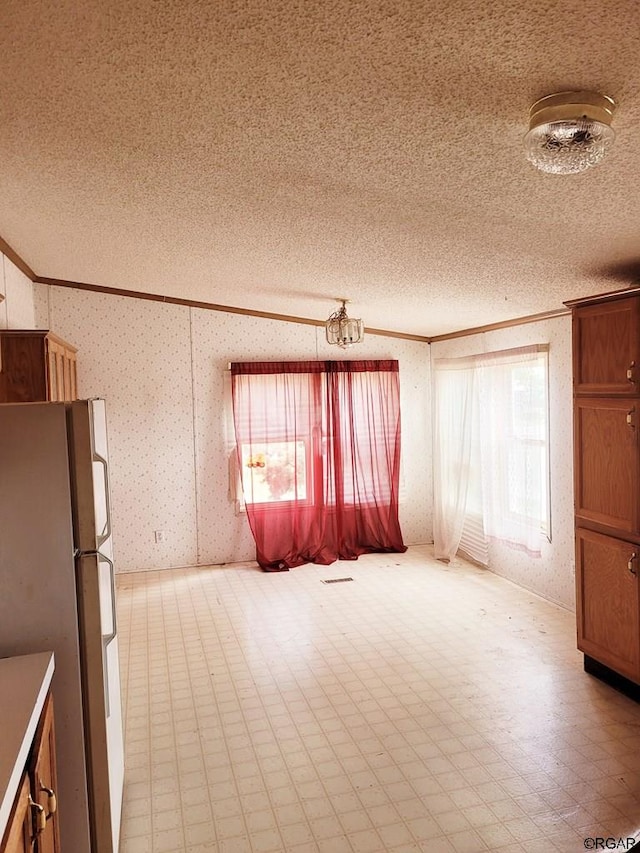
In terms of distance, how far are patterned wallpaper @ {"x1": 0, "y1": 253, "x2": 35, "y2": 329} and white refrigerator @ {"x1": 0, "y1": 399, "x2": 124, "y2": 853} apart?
2.34 metres

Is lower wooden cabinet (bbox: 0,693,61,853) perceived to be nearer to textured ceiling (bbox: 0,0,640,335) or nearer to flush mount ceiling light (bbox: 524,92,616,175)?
textured ceiling (bbox: 0,0,640,335)

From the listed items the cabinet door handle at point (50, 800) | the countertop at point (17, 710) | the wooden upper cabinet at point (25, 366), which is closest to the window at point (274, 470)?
the wooden upper cabinet at point (25, 366)

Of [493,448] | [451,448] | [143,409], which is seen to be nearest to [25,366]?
[143,409]

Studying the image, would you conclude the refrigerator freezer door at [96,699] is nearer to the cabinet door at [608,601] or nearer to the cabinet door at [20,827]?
the cabinet door at [20,827]

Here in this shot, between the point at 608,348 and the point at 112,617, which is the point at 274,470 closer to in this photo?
the point at 608,348

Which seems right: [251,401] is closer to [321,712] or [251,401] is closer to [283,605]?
[283,605]

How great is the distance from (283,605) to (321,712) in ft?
5.28

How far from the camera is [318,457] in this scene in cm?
589

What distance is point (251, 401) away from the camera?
5.72 m

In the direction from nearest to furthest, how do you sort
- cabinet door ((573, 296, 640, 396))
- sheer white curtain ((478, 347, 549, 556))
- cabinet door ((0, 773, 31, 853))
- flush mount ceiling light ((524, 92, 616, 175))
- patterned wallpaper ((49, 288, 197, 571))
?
1. cabinet door ((0, 773, 31, 853))
2. flush mount ceiling light ((524, 92, 616, 175))
3. cabinet door ((573, 296, 640, 396))
4. sheer white curtain ((478, 347, 549, 556))
5. patterned wallpaper ((49, 288, 197, 571))

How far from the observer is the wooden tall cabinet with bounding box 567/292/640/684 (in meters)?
3.00

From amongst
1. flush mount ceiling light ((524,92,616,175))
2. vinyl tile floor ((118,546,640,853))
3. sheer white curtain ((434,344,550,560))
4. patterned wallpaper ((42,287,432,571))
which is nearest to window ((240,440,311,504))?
patterned wallpaper ((42,287,432,571))

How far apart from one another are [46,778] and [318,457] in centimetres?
423

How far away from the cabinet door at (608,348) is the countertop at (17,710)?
270 cm
